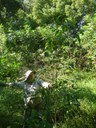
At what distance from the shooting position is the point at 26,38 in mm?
12055

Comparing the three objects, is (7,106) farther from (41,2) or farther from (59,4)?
(41,2)

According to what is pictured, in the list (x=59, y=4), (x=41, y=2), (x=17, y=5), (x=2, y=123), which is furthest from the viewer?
(x=17, y=5)

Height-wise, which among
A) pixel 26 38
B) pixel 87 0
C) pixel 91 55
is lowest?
pixel 91 55

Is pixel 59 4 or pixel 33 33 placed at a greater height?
pixel 59 4

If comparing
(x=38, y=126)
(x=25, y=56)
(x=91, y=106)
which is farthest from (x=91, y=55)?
(x=38, y=126)

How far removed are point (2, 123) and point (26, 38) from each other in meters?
6.41

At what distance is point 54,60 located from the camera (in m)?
4.59

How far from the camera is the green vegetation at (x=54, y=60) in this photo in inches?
164

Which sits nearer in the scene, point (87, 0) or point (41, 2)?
point (87, 0)

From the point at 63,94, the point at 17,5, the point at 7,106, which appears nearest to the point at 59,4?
the point at 17,5

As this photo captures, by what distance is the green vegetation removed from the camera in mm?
4168

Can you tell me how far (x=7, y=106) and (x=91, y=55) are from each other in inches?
159

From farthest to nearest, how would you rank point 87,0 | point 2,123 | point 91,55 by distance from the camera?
point 87,0
point 91,55
point 2,123

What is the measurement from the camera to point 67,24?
12.7ft
